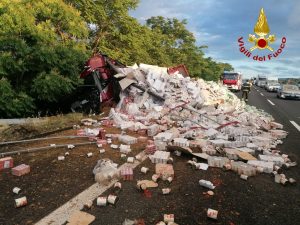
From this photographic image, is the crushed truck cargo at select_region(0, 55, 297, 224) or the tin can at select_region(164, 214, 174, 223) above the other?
the crushed truck cargo at select_region(0, 55, 297, 224)

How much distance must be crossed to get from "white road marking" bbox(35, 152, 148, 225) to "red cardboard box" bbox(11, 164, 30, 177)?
1298 mm

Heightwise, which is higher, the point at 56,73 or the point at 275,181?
the point at 56,73

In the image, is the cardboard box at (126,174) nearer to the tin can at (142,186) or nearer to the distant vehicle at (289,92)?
the tin can at (142,186)

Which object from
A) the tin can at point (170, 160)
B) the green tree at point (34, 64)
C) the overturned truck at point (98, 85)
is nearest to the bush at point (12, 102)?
the green tree at point (34, 64)

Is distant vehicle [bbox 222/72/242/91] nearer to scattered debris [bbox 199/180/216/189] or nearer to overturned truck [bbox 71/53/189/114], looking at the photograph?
overturned truck [bbox 71/53/189/114]

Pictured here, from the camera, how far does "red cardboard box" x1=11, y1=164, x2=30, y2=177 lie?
4.96 meters

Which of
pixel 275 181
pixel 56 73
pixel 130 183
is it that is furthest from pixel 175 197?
pixel 56 73

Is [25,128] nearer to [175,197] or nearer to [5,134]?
[5,134]

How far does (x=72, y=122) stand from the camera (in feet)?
31.5

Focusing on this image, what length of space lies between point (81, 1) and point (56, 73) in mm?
12257

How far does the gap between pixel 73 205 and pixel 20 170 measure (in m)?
1.52

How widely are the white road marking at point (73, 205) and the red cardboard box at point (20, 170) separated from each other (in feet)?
4.26

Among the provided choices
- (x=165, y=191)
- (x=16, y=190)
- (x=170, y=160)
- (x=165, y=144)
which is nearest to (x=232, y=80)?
(x=165, y=144)

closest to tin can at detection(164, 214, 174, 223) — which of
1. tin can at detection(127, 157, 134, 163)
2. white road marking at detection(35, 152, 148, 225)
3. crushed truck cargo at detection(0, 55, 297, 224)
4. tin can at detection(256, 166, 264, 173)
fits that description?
crushed truck cargo at detection(0, 55, 297, 224)
